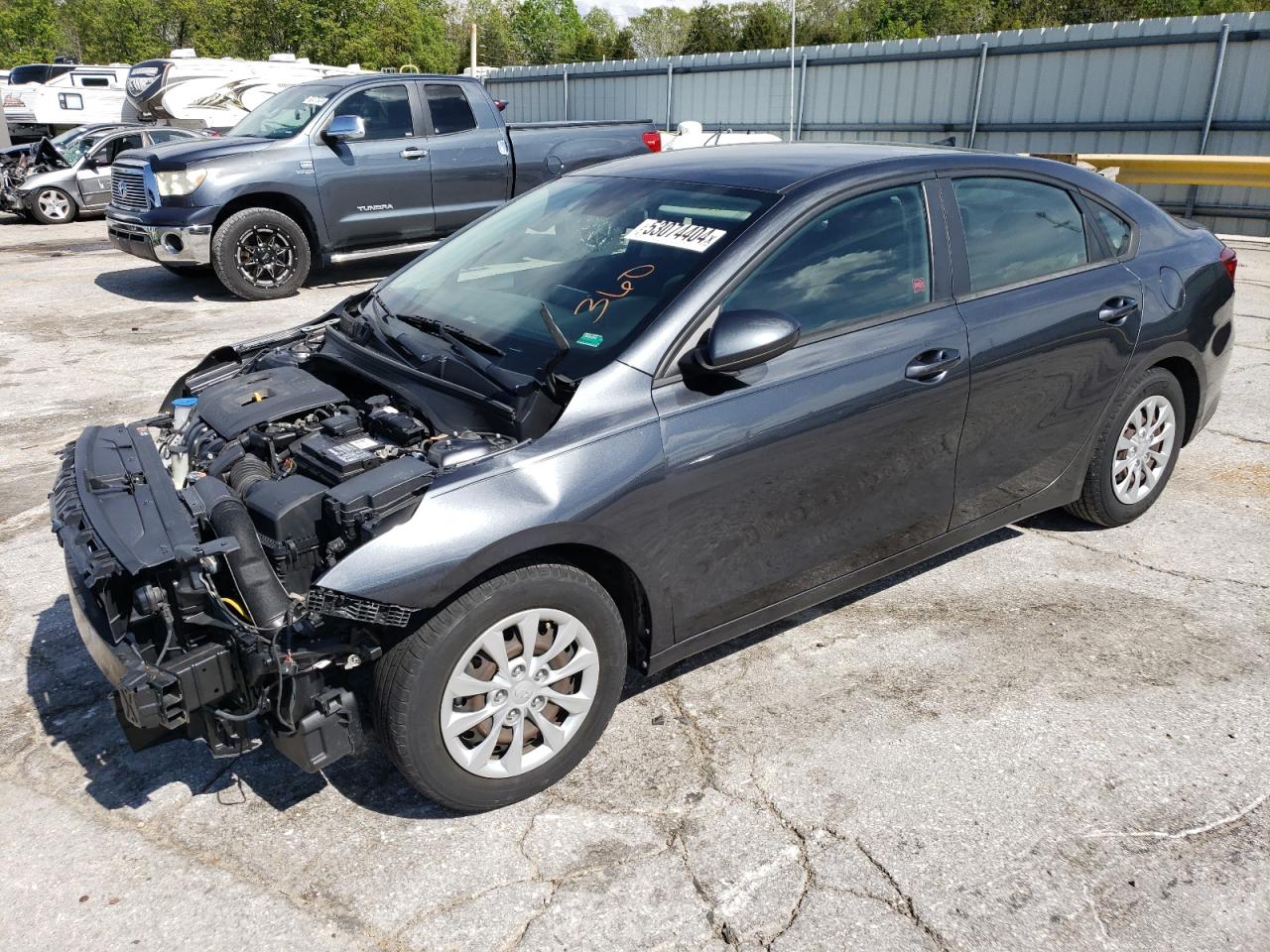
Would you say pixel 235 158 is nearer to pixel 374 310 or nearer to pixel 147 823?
pixel 374 310

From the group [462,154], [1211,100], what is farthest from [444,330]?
[1211,100]

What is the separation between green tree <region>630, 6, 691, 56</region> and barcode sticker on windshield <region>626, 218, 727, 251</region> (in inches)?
3646

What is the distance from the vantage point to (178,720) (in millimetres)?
2537

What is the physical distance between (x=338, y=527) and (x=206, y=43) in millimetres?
56879

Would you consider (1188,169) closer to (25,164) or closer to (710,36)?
(25,164)

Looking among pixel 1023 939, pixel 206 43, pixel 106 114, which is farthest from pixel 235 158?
pixel 206 43

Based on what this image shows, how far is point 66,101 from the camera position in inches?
970

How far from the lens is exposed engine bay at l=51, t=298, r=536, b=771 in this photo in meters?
2.54

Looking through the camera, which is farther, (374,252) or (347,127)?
(374,252)

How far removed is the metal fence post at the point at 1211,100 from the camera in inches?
549

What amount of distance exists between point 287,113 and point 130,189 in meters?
1.74

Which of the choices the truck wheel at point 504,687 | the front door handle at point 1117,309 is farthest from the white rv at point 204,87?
the truck wheel at point 504,687

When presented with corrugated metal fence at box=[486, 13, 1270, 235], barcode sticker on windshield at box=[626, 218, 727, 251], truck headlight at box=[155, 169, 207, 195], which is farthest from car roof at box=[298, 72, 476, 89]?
barcode sticker on windshield at box=[626, 218, 727, 251]

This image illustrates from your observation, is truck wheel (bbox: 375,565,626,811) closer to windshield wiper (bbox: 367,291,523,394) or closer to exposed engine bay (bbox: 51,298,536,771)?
exposed engine bay (bbox: 51,298,536,771)
